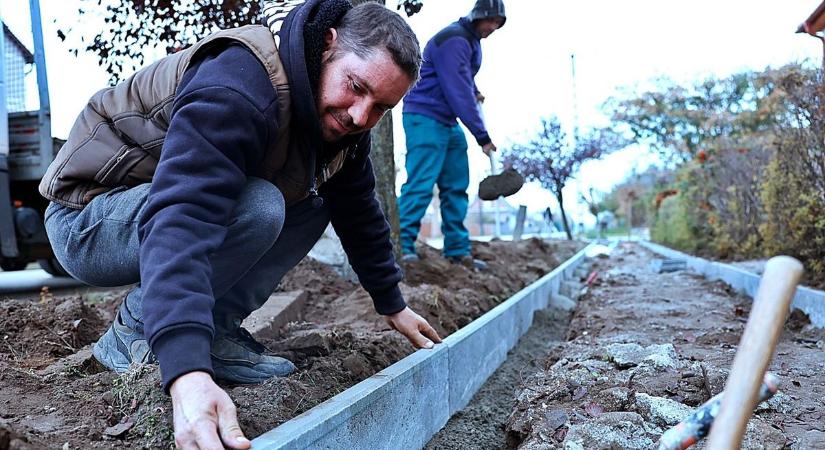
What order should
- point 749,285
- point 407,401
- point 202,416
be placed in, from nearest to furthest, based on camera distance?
point 202,416
point 407,401
point 749,285

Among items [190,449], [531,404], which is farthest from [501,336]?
[190,449]

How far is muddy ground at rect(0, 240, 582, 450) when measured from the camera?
1.73 m

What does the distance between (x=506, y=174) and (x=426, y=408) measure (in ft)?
12.1

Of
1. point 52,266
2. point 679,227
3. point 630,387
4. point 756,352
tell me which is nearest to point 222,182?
point 756,352

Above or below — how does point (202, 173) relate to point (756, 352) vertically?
above

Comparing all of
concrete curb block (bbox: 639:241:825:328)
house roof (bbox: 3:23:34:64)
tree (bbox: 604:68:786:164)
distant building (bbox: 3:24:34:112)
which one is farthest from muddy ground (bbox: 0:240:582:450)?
tree (bbox: 604:68:786:164)

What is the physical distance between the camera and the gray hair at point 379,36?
1790 mm

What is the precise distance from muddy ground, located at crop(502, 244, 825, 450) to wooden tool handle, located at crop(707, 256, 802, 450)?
0.94 m

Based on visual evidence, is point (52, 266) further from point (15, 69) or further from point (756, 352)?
point (756, 352)

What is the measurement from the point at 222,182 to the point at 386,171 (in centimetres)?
300

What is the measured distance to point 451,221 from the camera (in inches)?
226

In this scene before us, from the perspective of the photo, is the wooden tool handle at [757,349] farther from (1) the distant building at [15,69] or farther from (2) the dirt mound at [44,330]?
(1) the distant building at [15,69]

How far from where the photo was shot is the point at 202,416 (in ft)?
4.20

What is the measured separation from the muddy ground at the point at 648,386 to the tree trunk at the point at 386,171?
4.29 ft
